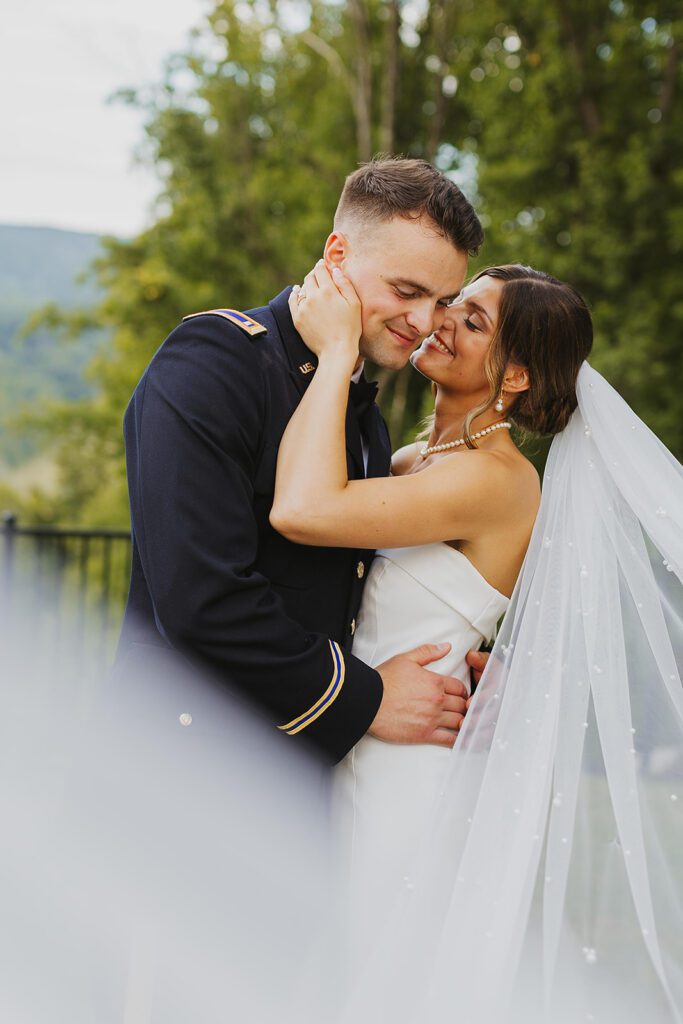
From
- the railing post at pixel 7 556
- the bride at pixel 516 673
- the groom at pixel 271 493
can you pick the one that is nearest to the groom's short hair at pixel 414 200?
the groom at pixel 271 493

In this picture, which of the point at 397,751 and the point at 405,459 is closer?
the point at 397,751

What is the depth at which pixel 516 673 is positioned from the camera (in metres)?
2.21

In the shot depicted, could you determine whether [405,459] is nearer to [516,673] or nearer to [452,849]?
[516,673]

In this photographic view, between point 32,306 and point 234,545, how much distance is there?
28184 millimetres

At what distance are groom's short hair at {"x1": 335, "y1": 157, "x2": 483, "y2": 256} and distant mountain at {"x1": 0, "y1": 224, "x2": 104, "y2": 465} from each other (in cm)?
Answer: 2609

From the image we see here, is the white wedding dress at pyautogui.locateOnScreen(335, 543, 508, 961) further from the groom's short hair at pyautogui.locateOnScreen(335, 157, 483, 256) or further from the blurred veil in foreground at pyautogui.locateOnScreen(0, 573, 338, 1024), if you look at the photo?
the groom's short hair at pyautogui.locateOnScreen(335, 157, 483, 256)

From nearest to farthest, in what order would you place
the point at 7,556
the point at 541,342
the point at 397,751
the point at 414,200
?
the point at 414,200, the point at 397,751, the point at 541,342, the point at 7,556

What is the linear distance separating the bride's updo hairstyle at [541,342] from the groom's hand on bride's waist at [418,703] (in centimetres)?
65

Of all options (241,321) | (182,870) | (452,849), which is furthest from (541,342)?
(182,870)

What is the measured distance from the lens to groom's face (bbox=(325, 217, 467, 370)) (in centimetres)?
220

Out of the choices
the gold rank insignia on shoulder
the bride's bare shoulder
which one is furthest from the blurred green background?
the gold rank insignia on shoulder

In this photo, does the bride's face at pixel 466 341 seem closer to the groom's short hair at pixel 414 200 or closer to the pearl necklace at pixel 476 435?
the pearl necklace at pixel 476 435

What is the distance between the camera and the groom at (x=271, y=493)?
189 cm

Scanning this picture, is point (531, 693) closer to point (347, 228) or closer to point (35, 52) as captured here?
point (347, 228)
